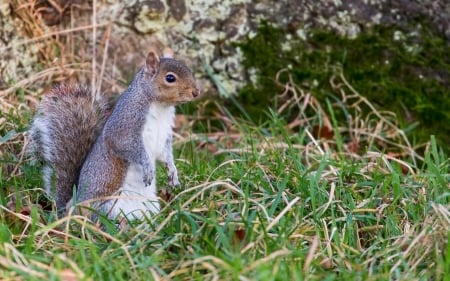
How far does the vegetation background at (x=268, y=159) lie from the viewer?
228 cm

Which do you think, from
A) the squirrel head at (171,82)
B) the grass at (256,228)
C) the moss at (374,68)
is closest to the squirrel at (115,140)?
the squirrel head at (171,82)

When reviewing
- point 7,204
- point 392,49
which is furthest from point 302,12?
point 7,204

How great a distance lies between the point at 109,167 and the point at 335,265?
870mm

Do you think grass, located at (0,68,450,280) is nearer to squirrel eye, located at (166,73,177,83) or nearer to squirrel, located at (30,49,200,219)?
squirrel, located at (30,49,200,219)

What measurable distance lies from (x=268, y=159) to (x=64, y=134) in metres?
0.74

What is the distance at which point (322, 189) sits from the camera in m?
2.85

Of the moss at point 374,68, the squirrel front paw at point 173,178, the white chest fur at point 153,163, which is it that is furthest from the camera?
the moss at point 374,68

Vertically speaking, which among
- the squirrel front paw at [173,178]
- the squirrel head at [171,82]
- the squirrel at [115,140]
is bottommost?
the squirrel front paw at [173,178]

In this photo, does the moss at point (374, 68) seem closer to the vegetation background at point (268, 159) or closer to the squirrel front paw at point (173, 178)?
the vegetation background at point (268, 159)

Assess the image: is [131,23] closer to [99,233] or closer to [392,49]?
[392,49]

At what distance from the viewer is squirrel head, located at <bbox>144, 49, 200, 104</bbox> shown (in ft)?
9.58

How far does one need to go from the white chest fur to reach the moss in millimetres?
1194

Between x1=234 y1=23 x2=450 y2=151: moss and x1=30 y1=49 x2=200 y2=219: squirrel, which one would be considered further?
x1=234 y1=23 x2=450 y2=151: moss

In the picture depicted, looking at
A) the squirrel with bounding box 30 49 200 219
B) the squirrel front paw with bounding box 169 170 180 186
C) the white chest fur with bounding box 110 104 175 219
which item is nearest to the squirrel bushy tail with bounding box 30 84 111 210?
the squirrel with bounding box 30 49 200 219
